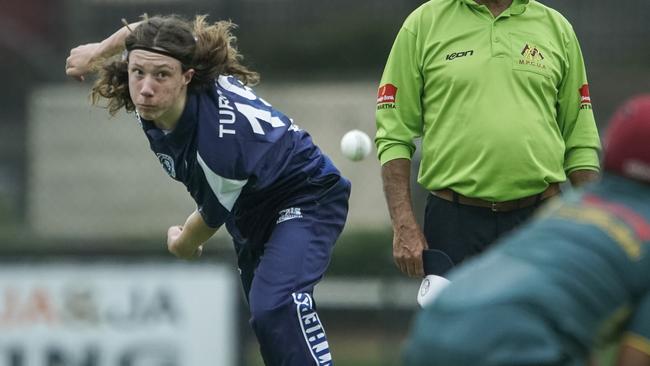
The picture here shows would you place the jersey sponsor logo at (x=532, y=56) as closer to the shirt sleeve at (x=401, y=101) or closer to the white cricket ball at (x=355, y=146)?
the shirt sleeve at (x=401, y=101)

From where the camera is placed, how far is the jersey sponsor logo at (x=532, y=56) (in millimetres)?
5922

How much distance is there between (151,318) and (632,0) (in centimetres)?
665

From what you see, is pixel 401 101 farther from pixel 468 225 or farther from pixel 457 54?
pixel 468 225

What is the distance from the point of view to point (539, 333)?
3678 millimetres

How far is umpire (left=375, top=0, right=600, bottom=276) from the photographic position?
19.3ft

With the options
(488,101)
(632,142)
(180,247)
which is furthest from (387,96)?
(632,142)

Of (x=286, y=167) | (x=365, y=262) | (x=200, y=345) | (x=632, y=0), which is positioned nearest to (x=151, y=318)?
(x=200, y=345)

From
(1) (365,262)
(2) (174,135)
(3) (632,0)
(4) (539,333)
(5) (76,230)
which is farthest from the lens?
(3) (632,0)

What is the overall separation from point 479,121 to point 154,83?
1.31 m

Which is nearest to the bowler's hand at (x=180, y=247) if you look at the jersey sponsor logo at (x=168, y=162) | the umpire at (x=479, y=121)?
the jersey sponsor logo at (x=168, y=162)

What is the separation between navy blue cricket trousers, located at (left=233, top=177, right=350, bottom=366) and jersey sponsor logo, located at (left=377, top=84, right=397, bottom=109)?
0.43 m

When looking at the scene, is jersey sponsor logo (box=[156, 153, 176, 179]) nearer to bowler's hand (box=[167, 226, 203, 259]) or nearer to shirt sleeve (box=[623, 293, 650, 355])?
bowler's hand (box=[167, 226, 203, 259])

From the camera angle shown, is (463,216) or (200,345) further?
(200,345)

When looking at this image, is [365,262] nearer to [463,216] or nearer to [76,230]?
[76,230]
